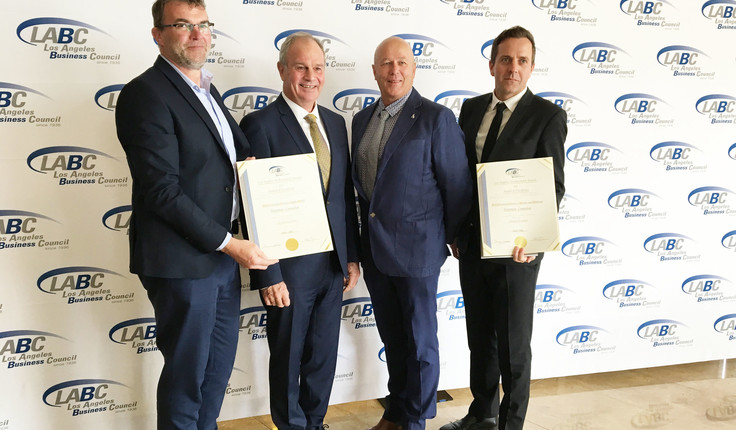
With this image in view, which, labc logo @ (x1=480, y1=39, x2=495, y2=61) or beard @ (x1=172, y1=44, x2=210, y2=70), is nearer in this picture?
beard @ (x1=172, y1=44, x2=210, y2=70)

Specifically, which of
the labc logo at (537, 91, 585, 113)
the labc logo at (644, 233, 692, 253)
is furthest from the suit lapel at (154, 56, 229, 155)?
the labc logo at (644, 233, 692, 253)

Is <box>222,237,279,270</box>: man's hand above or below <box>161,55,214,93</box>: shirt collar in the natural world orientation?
below

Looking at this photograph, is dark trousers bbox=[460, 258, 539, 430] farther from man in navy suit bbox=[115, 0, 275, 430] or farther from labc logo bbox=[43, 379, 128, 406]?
labc logo bbox=[43, 379, 128, 406]

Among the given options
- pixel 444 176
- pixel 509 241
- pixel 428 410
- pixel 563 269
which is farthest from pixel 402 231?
pixel 563 269

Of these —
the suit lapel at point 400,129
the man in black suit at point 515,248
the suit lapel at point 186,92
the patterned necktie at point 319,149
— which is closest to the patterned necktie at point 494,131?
the man in black suit at point 515,248

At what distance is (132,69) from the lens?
251 centimetres

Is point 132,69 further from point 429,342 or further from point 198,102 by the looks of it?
point 429,342

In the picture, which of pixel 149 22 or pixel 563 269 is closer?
pixel 149 22

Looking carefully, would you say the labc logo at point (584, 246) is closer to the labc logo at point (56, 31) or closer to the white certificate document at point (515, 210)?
the white certificate document at point (515, 210)

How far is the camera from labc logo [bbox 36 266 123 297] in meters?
2.54

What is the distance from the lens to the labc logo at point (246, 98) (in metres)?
2.70

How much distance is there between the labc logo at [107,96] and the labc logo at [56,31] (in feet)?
0.74

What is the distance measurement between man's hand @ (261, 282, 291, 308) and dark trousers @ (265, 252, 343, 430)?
6cm

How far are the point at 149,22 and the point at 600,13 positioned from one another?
2.51m
